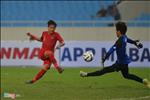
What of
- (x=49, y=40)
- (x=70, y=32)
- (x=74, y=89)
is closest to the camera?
(x=74, y=89)

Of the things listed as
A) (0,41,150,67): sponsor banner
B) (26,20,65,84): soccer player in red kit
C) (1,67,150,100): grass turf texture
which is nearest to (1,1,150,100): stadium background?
(0,41,150,67): sponsor banner

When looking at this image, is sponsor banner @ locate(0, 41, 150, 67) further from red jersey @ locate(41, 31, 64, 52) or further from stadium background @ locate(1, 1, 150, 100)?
red jersey @ locate(41, 31, 64, 52)

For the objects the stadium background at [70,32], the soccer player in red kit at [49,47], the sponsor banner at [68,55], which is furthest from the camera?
the sponsor banner at [68,55]

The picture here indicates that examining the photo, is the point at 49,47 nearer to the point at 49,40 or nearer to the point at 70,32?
the point at 49,40

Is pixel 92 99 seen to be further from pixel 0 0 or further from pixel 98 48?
pixel 0 0

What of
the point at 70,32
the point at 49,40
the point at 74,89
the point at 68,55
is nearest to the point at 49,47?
the point at 49,40

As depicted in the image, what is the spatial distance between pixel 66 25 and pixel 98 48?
14.2ft

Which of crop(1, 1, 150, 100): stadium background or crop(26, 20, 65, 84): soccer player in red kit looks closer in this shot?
crop(26, 20, 65, 84): soccer player in red kit

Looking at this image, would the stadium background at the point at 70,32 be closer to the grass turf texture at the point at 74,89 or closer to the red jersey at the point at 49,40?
the grass turf texture at the point at 74,89

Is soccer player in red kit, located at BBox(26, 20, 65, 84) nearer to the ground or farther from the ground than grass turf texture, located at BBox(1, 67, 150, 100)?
farther from the ground

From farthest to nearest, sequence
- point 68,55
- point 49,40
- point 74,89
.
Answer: point 68,55, point 49,40, point 74,89

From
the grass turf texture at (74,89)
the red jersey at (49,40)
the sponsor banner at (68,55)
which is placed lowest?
the grass turf texture at (74,89)

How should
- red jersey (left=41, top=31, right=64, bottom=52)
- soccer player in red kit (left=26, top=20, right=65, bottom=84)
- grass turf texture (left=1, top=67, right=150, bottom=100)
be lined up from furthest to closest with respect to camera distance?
red jersey (left=41, top=31, right=64, bottom=52) < soccer player in red kit (left=26, top=20, right=65, bottom=84) < grass turf texture (left=1, top=67, right=150, bottom=100)

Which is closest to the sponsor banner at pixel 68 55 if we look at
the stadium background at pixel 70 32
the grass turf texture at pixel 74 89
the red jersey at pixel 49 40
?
the stadium background at pixel 70 32
